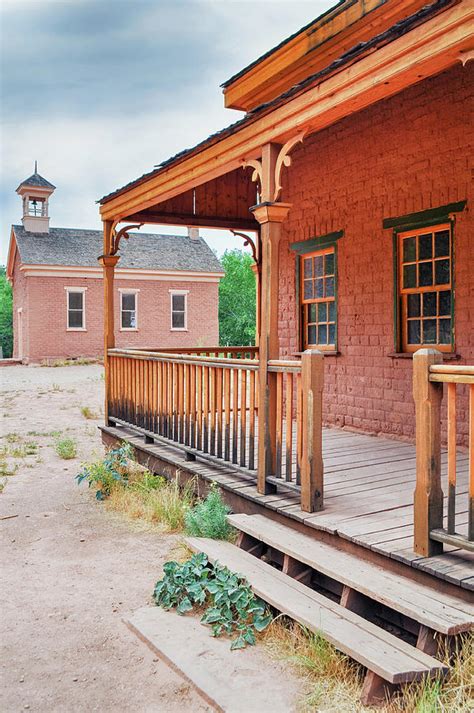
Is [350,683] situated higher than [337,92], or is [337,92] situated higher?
[337,92]

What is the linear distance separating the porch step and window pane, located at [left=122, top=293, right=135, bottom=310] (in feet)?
87.9

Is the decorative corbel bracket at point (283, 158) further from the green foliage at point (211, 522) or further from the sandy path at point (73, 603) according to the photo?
→ the sandy path at point (73, 603)

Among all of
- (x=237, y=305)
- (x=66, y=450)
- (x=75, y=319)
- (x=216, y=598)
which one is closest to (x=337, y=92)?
(x=216, y=598)

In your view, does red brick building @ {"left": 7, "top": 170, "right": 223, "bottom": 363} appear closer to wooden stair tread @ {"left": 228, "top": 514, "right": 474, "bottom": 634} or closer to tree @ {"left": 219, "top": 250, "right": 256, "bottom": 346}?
tree @ {"left": 219, "top": 250, "right": 256, "bottom": 346}

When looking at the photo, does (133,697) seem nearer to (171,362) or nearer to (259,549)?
(259,549)

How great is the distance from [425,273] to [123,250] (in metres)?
26.1

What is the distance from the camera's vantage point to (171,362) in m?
7.54

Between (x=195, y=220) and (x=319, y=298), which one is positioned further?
(x=195, y=220)

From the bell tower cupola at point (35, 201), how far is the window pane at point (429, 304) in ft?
88.7

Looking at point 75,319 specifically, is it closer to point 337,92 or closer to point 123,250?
point 123,250

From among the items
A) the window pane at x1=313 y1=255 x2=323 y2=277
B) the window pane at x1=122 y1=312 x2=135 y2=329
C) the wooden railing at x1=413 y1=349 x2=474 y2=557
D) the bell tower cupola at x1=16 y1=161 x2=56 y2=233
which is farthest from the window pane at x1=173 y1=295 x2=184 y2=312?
the wooden railing at x1=413 y1=349 x2=474 y2=557

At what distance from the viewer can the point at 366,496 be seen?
16.8 ft

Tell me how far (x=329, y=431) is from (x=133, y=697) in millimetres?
5206

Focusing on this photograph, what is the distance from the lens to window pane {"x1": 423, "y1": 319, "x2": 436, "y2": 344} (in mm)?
7020
